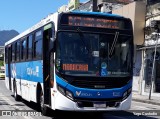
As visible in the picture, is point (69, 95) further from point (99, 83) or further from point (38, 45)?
point (38, 45)

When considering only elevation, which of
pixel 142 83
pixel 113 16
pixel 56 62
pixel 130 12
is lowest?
pixel 142 83

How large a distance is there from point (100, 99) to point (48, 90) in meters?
2.03

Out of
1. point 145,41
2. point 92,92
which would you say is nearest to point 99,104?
point 92,92

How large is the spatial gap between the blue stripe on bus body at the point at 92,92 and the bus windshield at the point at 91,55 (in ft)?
1.13

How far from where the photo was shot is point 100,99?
11406mm

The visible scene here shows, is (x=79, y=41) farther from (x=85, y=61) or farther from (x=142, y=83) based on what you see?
(x=142, y=83)

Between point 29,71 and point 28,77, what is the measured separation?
0.41 meters

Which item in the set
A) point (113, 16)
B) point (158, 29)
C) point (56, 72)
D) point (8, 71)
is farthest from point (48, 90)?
point (158, 29)

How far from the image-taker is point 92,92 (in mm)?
11289

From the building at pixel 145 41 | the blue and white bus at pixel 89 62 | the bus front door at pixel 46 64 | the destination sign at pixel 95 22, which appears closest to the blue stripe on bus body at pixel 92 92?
the blue and white bus at pixel 89 62

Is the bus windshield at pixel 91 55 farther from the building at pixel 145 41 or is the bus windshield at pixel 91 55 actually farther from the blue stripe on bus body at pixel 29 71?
the building at pixel 145 41

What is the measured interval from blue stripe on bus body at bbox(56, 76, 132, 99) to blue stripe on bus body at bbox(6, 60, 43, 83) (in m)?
2.36

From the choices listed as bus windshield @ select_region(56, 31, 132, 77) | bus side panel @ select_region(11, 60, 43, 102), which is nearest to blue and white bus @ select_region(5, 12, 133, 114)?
bus windshield @ select_region(56, 31, 132, 77)

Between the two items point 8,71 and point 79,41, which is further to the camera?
point 8,71
